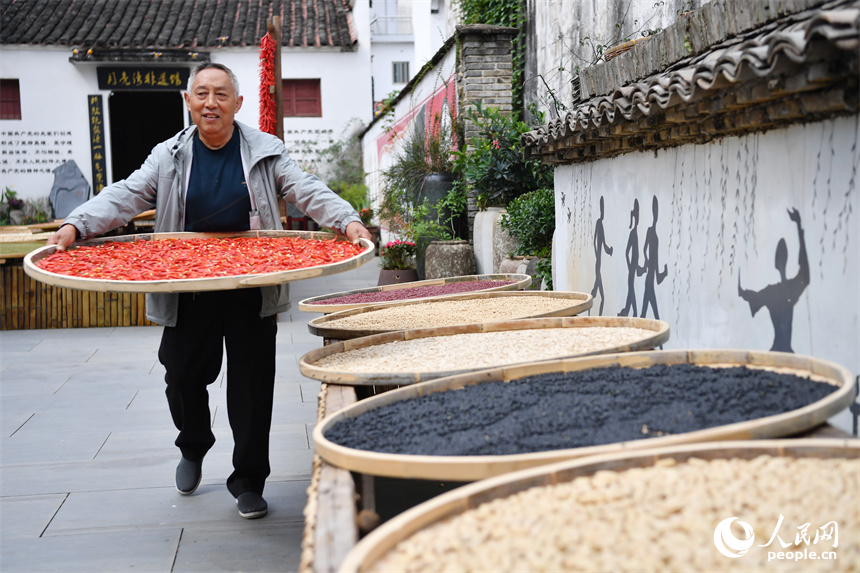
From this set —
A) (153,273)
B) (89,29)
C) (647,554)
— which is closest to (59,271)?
(153,273)

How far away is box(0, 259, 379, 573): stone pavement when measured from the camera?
2.68m

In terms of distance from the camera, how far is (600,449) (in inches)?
54.9

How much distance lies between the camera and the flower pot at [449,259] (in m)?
8.42

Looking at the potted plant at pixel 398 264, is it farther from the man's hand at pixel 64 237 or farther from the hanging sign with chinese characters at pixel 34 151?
the hanging sign with chinese characters at pixel 34 151

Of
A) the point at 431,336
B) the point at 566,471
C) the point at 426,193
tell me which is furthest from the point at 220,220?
the point at 426,193

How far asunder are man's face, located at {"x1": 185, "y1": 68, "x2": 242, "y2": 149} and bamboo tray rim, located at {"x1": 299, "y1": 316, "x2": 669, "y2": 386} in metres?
0.96

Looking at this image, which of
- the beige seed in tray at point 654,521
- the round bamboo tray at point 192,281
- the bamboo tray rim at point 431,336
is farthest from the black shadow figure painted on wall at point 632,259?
the beige seed in tray at point 654,521

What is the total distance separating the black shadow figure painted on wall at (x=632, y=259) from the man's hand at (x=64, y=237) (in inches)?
88.2

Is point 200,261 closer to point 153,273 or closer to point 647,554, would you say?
point 153,273

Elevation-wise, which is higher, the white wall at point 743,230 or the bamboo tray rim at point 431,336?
the white wall at point 743,230

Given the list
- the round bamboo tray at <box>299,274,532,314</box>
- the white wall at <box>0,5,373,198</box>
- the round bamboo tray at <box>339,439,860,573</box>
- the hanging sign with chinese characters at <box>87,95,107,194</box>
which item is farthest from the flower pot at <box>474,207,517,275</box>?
the hanging sign with chinese characters at <box>87,95,107,194</box>

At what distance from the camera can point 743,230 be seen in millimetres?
2449

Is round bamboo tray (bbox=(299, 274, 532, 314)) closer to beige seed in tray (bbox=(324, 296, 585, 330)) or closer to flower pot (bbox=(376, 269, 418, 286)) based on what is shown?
beige seed in tray (bbox=(324, 296, 585, 330))

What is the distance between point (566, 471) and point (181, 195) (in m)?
2.20
